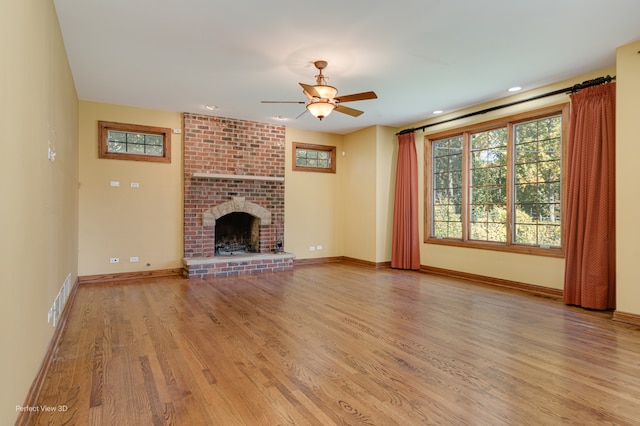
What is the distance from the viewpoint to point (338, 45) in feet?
12.1

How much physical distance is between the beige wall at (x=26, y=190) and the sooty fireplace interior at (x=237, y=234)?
3.78 m

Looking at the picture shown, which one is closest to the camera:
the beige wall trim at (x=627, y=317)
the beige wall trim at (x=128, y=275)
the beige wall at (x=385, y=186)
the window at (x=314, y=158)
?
the beige wall trim at (x=627, y=317)

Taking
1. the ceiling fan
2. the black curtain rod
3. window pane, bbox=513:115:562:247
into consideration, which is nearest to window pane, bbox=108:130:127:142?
the ceiling fan

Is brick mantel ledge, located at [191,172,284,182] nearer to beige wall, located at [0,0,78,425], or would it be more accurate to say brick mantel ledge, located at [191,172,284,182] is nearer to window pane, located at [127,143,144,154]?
window pane, located at [127,143,144,154]

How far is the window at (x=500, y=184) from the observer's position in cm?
494

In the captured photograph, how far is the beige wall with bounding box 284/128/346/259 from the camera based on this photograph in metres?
7.54

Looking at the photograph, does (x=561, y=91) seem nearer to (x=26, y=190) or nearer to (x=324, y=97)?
(x=324, y=97)

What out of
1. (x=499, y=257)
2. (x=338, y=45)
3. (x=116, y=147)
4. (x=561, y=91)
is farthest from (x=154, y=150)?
(x=561, y=91)

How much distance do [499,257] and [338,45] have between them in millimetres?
4013

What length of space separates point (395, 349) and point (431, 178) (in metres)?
4.47

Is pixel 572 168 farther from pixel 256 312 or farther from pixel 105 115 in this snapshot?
pixel 105 115

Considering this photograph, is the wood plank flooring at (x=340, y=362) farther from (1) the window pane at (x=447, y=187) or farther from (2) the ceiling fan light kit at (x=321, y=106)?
(2) the ceiling fan light kit at (x=321, y=106)

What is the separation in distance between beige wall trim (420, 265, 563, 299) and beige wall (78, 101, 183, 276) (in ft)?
15.4

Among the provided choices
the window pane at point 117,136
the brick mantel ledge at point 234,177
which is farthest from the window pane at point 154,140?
the brick mantel ledge at point 234,177
